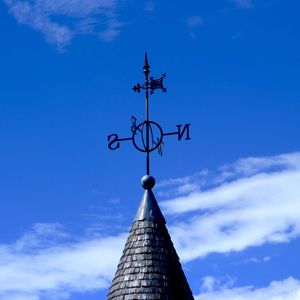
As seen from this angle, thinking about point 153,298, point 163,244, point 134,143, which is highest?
point 134,143

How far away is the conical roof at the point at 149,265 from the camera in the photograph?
41.4 feet

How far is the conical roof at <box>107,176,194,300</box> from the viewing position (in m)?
12.6

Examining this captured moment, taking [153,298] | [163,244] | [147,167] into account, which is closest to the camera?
[153,298]

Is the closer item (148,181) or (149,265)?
(149,265)

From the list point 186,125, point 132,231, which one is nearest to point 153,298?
point 132,231

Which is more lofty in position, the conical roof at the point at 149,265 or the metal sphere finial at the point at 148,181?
the metal sphere finial at the point at 148,181

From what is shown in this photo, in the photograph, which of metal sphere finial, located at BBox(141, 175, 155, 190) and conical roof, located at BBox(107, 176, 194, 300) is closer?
conical roof, located at BBox(107, 176, 194, 300)

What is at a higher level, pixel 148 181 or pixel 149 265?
pixel 148 181

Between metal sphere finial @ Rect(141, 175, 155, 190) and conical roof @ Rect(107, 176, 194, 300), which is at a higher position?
metal sphere finial @ Rect(141, 175, 155, 190)

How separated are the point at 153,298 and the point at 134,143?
10.3 ft

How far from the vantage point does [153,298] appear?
1241 centimetres

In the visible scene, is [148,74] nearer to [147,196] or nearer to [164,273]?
[147,196]

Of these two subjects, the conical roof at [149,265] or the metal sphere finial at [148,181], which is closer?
the conical roof at [149,265]

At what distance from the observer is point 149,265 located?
1290 cm
